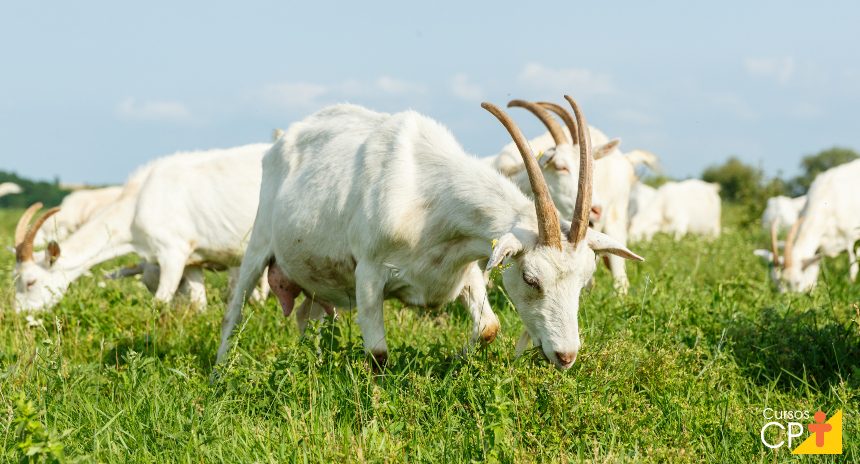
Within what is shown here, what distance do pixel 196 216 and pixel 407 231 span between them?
192 inches

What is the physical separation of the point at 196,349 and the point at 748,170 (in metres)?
47.9

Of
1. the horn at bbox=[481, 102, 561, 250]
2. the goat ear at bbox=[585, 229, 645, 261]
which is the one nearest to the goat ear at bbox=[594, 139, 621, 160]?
the goat ear at bbox=[585, 229, 645, 261]

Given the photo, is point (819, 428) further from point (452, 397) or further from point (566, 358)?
point (452, 397)

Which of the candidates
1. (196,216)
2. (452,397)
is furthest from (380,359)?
(196,216)

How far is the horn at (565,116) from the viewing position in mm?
7895

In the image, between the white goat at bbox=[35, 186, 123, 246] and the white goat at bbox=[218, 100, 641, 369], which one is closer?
the white goat at bbox=[218, 100, 641, 369]

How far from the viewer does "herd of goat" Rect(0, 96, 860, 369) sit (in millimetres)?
4227

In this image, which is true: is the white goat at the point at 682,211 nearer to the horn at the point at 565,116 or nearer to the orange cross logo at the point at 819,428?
the horn at the point at 565,116

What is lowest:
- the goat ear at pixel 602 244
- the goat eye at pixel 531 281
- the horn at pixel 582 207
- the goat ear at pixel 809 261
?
the goat ear at pixel 809 261

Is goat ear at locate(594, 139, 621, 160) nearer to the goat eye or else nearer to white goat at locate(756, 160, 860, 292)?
white goat at locate(756, 160, 860, 292)

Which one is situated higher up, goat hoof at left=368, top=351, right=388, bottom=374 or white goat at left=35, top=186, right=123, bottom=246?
goat hoof at left=368, top=351, right=388, bottom=374

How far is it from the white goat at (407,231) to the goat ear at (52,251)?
3.57 m

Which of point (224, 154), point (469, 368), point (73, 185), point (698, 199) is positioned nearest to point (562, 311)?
point (469, 368)

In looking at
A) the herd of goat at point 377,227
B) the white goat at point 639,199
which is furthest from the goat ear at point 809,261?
the white goat at point 639,199
